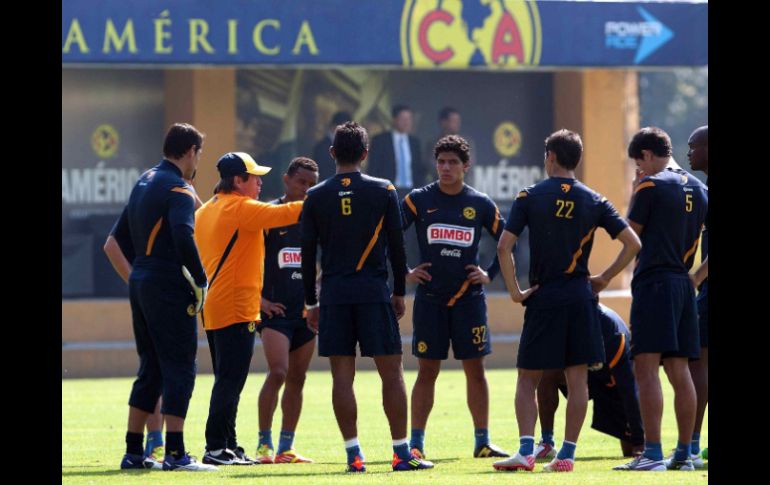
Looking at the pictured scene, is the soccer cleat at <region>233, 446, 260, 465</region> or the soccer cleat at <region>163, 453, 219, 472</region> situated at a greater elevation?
the soccer cleat at <region>163, 453, 219, 472</region>

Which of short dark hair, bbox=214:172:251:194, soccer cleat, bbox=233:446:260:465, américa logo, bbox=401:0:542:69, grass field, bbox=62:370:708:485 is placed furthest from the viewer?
américa logo, bbox=401:0:542:69

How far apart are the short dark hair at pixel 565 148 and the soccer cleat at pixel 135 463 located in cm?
336

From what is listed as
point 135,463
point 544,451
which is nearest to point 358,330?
point 135,463

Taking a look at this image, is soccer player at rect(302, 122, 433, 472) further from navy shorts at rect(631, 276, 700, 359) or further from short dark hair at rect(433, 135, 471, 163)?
navy shorts at rect(631, 276, 700, 359)

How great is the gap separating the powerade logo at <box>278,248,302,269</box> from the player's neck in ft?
4.11

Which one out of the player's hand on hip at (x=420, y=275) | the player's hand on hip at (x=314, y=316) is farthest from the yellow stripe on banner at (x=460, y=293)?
the player's hand on hip at (x=314, y=316)

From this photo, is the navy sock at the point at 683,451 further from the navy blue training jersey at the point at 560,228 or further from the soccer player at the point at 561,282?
the navy blue training jersey at the point at 560,228

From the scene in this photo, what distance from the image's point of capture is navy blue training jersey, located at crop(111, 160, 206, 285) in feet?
32.3

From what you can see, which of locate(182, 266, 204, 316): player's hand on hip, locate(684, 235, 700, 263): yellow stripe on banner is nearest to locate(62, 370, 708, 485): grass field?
locate(182, 266, 204, 316): player's hand on hip
